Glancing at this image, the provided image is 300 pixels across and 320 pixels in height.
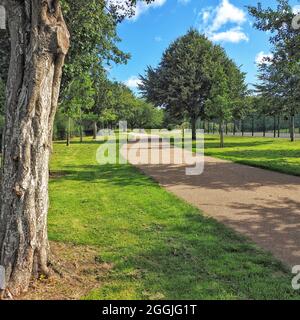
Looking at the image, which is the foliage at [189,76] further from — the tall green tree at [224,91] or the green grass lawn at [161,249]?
the green grass lawn at [161,249]

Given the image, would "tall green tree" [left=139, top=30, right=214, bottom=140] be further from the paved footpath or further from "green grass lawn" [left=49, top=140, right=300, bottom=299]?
"green grass lawn" [left=49, top=140, right=300, bottom=299]

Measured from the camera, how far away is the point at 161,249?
18.2 ft

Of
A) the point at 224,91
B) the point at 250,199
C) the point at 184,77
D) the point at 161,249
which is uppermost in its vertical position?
the point at 184,77

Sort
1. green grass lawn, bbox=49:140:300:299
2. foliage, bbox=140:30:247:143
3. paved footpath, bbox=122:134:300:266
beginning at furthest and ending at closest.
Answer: foliage, bbox=140:30:247:143, paved footpath, bbox=122:134:300:266, green grass lawn, bbox=49:140:300:299

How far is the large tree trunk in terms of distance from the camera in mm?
4277

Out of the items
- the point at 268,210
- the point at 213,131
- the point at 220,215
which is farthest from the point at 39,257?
the point at 213,131

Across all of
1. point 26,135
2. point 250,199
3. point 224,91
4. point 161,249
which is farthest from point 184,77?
point 26,135

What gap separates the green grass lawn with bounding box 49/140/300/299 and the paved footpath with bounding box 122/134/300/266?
1.27ft

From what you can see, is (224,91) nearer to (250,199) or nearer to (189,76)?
(189,76)

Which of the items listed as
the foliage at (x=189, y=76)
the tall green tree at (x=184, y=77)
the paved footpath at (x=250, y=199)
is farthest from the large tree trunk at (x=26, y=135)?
the tall green tree at (x=184, y=77)

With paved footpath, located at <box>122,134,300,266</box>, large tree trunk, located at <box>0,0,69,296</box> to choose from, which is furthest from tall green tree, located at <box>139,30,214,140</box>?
large tree trunk, located at <box>0,0,69,296</box>

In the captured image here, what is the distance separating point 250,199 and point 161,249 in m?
3.99

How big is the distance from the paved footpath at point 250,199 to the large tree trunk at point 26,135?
3274 millimetres
